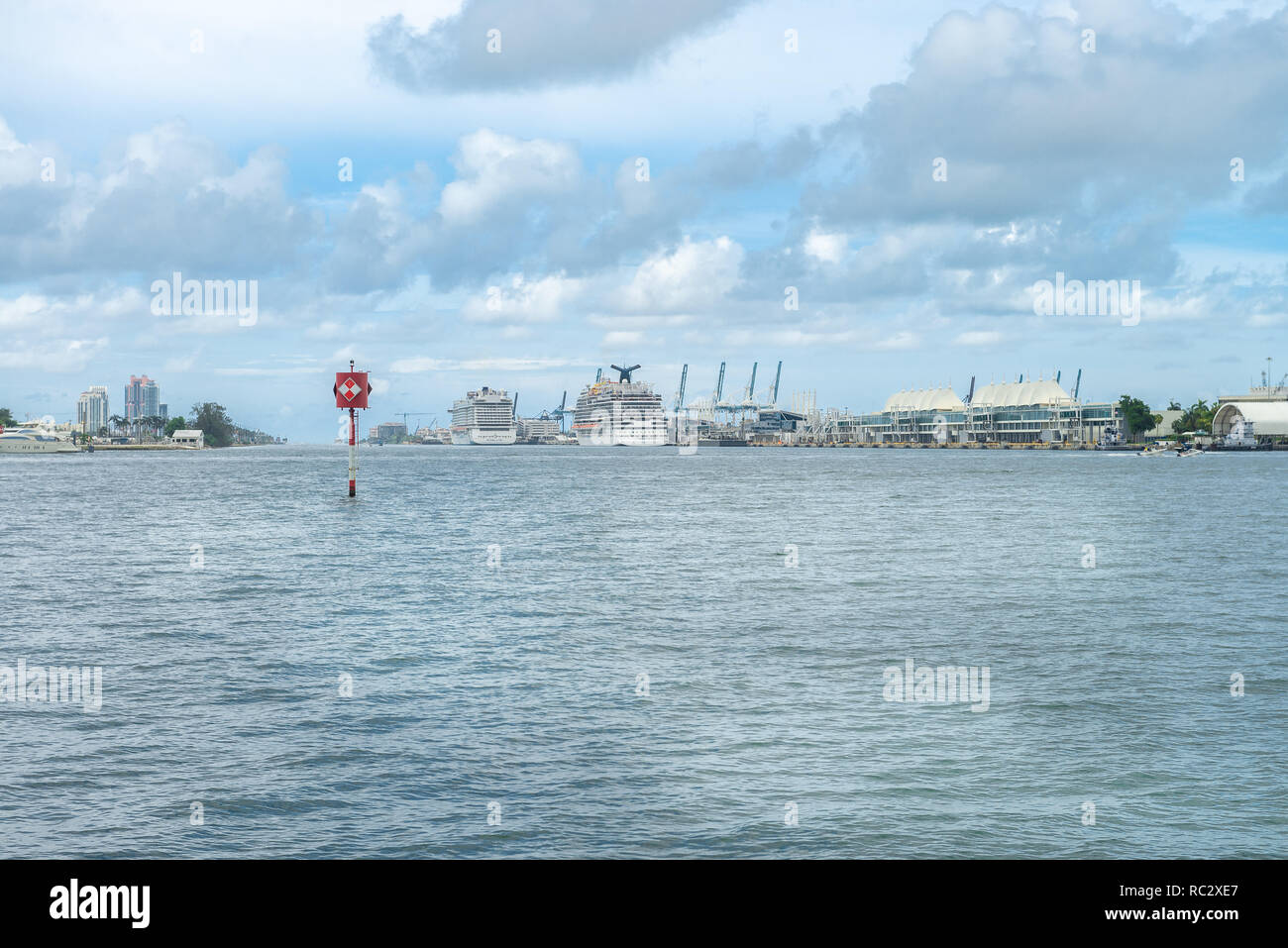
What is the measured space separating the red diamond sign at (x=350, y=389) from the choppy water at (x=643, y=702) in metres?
33.7

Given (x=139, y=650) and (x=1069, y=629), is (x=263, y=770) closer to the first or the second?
(x=139, y=650)

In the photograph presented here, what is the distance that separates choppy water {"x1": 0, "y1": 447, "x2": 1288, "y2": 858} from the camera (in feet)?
45.1

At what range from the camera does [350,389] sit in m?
84.1

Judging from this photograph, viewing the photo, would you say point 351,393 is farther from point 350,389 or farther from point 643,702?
point 643,702

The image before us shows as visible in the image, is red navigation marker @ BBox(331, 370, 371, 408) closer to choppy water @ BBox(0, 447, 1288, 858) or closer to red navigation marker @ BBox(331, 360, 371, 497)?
red navigation marker @ BBox(331, 360, 371, 497)

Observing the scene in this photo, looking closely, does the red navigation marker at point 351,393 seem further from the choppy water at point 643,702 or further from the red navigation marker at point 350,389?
the choppy water at point 643,702

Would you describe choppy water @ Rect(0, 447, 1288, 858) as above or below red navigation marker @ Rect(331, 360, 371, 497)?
below

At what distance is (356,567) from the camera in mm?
41344

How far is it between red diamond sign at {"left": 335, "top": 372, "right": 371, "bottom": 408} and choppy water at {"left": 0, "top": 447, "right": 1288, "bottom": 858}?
1327 inches

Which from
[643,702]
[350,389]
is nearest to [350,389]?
[350,389]

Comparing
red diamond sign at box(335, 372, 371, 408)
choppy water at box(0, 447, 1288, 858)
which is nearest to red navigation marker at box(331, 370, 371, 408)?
red diamond sign at box(335, 372, 371, 408)

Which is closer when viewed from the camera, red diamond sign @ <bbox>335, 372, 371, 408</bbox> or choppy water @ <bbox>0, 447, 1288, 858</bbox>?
choppy water @ <bbox>0, 447, 1288, 858</bbox>

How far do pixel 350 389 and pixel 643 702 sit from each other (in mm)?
68684
